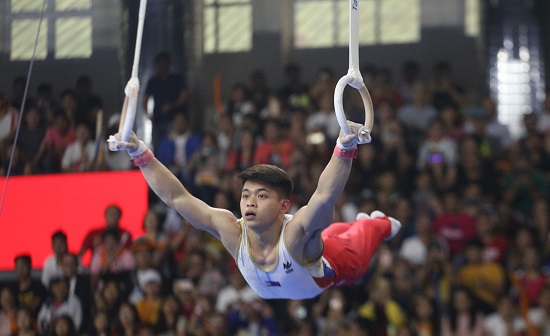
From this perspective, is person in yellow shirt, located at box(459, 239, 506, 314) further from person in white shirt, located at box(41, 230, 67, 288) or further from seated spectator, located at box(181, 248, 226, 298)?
person in white shirt, located at box(41, 230, 67, 288)

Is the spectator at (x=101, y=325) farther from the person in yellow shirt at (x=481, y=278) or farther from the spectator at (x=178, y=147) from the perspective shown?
the person in yellow shirt at (x=481, y=278)

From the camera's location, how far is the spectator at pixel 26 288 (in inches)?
275

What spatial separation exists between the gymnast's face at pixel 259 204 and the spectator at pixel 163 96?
13.0 feet

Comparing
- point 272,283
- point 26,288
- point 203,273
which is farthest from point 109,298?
point 272,283

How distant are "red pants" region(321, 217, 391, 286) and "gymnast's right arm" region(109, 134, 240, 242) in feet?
1.91

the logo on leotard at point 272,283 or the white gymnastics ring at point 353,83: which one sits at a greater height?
the white gymnastics ring at point 353,83

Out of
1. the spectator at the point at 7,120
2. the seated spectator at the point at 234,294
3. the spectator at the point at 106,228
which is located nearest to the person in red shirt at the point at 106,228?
the spectator at the point at 106,228

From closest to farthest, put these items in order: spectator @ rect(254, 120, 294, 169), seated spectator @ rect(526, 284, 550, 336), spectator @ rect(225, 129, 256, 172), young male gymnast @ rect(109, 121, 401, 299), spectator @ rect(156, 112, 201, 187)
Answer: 1. young male gymnast @ rect(109, 121, 401, 299)
2. seated spectator @ rect(526, 284, 550, 336)
3. spectator @ rect(254, 120, 294, 169)
4. spectator @ rect(225, 129, 256, 172)
5. spectator @ rect(156, 112, 201, 187)

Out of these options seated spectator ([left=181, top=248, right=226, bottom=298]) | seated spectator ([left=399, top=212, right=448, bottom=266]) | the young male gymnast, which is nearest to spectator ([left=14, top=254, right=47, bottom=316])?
seated spectator ([left=181, top=248, right=226, bottom=298])

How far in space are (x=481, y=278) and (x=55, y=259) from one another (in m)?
3.17

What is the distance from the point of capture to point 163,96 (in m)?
8.22

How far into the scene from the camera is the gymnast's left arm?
3689 millimetres

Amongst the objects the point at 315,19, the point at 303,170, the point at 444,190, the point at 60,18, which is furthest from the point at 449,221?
the point at 315,19

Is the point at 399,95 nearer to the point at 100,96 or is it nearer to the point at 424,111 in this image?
the point at 424,111
